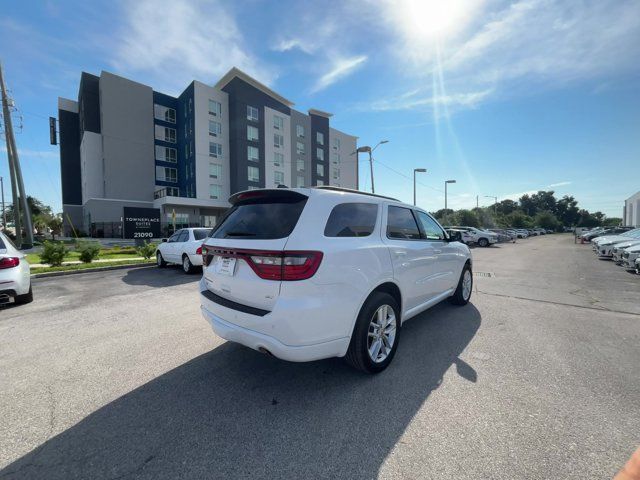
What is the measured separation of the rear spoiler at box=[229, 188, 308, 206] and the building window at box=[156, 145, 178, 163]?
4256cm

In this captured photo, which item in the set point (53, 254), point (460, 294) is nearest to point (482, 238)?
point (460, 294)

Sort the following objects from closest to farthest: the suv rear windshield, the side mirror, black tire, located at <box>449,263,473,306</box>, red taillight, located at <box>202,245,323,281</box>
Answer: red taillight, located at <box>202,245,323,281</box>
the suv rear windshield
the side mirror
black tire, located at <box>449,263,473,306</box>

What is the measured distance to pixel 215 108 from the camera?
125 ft

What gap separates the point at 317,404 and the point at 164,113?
46615 millimetres

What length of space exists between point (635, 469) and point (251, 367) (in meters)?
2.95

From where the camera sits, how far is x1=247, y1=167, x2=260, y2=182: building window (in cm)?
4012

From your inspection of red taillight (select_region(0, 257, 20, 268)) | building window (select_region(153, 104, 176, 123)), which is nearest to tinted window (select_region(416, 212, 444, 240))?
red taillight (select_region(0, 257, 20, 268))

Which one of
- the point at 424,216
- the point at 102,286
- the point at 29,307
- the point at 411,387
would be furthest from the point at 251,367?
the point at 102,286

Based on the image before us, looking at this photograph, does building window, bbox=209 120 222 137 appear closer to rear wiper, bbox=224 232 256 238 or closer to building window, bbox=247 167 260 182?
building window, bbox=247 167 260 182

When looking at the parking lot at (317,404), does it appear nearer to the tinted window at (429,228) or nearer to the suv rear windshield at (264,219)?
the tinted window at (429,228)

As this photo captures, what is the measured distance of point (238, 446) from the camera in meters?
2.15

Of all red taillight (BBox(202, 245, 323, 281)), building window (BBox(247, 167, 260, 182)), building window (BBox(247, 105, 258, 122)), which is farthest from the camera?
building window (BBox(247, 167, 260, 182))

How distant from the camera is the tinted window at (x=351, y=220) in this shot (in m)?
2.84

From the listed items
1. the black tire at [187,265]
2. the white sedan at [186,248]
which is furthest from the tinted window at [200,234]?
the black tire at [187,265]
